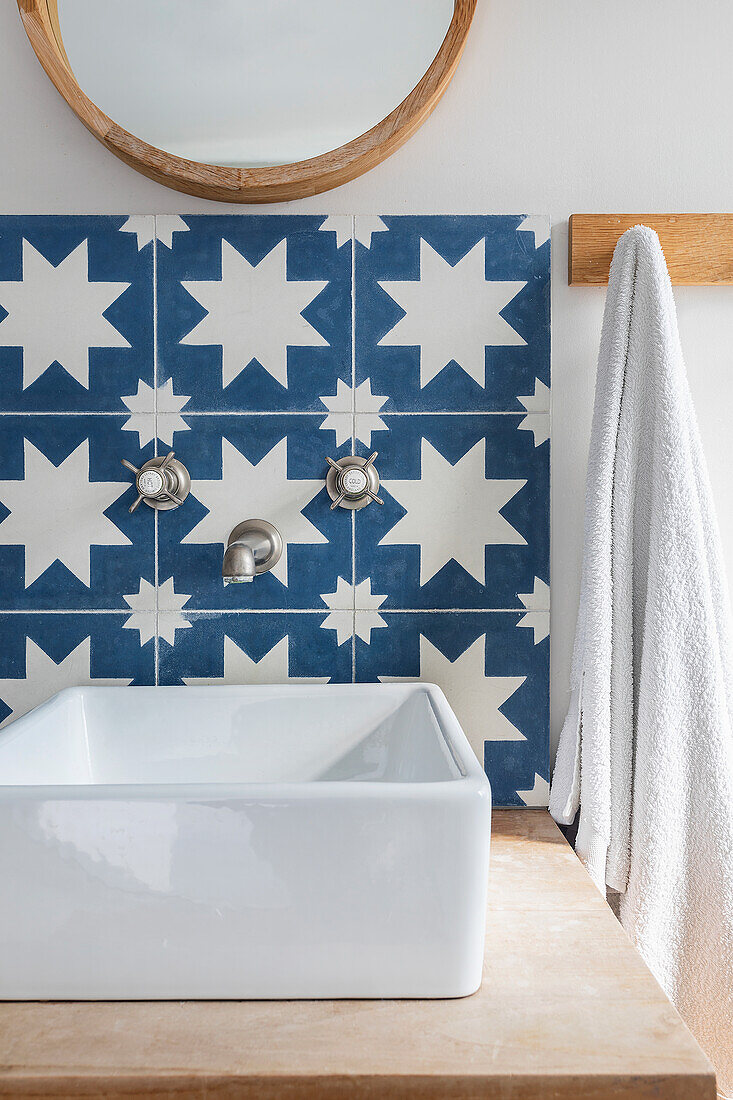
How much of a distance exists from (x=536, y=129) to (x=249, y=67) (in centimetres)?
41

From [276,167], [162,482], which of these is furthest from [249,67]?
[162,482]

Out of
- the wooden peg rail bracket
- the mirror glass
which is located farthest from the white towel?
the mirror glass

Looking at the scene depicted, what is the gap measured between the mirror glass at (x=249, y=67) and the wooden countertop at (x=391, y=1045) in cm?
101

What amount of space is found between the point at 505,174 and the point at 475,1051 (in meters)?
1.04

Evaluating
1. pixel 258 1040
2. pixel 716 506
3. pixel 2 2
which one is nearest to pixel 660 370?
pixel 716 506

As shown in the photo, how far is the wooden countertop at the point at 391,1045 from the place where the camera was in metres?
0.54

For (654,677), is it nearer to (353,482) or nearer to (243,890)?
(353,482)

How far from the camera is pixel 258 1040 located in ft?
1.91

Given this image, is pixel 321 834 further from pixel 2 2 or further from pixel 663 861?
pixel 2 2

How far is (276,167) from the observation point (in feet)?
3.43

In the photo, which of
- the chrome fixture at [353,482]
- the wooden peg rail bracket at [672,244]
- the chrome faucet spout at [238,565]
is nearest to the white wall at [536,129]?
the wooden peg rail bracket at [672,244]

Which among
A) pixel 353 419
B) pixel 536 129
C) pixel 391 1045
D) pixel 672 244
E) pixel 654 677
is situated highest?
pixel 536 129

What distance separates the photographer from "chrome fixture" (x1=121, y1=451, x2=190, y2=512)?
1.01 m

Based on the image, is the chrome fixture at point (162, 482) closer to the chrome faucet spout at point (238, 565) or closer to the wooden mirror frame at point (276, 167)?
the chrome faucet spout at point (238, 565)
